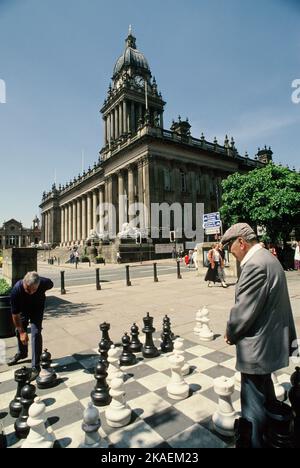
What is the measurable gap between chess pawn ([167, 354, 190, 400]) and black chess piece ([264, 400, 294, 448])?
126 cm

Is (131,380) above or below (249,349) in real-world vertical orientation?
below

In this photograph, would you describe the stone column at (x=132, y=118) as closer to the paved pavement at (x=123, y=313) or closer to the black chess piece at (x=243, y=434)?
the paved pavement at (x=123, y=313)

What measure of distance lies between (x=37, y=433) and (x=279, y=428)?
199 centimetres

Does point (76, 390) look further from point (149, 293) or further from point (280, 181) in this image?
point (280, 181)

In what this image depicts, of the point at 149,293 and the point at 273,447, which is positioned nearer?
the point at 273,447

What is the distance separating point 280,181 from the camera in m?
27.3

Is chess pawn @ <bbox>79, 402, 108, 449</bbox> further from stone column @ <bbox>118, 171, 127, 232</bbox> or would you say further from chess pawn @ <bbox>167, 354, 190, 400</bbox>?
stone column @ <bbox>118, 171, 127, 232</bbox>

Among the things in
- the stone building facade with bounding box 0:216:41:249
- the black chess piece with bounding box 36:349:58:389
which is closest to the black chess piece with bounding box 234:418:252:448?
the black chess piece with bounding box 36:349:58:389

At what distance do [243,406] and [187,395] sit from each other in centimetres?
107

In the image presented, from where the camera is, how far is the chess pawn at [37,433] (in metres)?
2.39

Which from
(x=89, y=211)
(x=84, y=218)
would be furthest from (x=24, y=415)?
(x=84, y=218)

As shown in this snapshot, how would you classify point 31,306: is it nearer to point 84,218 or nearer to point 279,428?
point 279,428

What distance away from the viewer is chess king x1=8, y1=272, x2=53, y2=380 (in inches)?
163
